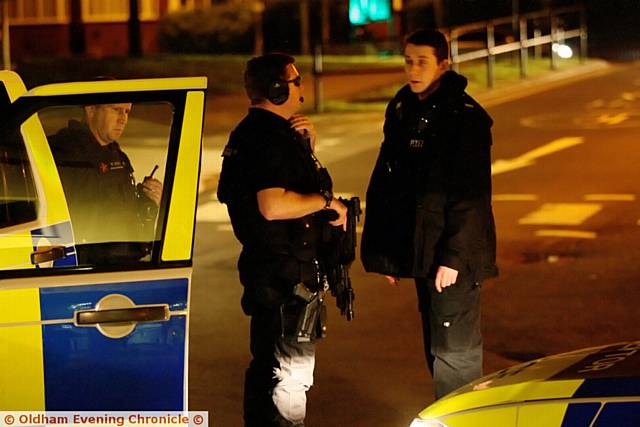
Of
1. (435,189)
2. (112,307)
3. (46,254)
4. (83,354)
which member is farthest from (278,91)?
(83,354)

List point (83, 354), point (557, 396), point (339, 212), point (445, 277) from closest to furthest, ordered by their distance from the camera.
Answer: point (557, 396) < point (83, 354) < point (339, 212) < point (445, 277)

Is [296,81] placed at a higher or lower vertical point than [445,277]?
higher

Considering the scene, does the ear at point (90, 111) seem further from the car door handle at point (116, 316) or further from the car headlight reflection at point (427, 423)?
the car headlight reflection at point (427, 423)

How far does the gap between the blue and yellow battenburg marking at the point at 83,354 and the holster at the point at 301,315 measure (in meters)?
0.87

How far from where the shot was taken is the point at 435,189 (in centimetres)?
516

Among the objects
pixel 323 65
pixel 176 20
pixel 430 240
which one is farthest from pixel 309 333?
pixel 176 20

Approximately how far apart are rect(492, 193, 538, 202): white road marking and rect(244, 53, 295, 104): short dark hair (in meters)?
7.76

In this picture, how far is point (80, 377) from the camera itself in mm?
4102

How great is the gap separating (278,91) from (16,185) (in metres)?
A: 1.01

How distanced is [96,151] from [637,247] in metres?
6.30

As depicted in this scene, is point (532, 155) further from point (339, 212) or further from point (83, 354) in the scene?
point (83, 354)

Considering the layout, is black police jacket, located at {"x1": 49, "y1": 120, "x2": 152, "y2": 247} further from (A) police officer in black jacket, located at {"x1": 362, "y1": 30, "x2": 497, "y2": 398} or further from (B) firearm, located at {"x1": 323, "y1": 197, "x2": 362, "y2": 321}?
(A) police officer in black jacket, located at {"x1": 362, "y1": 30, "x2": 497, "y2": 398}

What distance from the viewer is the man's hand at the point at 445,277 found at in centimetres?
515

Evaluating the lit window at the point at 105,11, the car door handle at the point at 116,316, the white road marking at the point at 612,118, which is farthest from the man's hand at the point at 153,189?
the lit window at the point at 105,11
